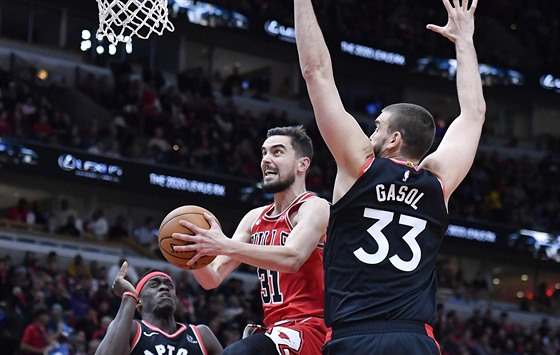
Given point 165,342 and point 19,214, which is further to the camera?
point 19,214

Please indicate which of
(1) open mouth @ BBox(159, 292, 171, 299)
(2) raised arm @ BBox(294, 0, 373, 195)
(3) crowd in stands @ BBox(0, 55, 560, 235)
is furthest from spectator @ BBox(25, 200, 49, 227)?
(2) raised arm @ BBox(294, 0, 373, 195)

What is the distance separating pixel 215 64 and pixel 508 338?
1436 centimetres

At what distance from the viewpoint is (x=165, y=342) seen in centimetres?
794

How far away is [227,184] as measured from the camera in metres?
25.8

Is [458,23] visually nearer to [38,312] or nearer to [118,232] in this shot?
[38,312]

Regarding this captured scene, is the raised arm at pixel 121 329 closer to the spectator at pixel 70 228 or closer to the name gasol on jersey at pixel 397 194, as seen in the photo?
the name gasol on jersey at pixel 397 194

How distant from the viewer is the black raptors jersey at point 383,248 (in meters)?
5.02

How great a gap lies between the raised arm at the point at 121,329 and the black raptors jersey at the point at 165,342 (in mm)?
166

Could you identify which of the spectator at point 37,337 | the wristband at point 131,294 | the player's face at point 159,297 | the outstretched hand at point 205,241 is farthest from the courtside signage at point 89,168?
the outstretched hand at point 205,241

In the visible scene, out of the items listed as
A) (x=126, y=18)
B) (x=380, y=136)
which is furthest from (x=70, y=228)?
(x=380, y=136)

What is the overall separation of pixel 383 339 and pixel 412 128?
1.08m

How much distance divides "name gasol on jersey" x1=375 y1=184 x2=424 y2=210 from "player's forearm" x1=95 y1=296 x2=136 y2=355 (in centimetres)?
310

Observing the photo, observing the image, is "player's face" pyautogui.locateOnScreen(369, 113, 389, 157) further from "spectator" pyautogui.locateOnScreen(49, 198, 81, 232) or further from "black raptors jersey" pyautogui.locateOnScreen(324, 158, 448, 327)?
"spectator" pyautogui.locateOnScreen(49, 198, 81, 232)

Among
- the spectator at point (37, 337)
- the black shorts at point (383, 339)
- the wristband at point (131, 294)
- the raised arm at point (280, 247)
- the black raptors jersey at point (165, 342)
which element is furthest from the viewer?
the spectator at point (37, 337)
